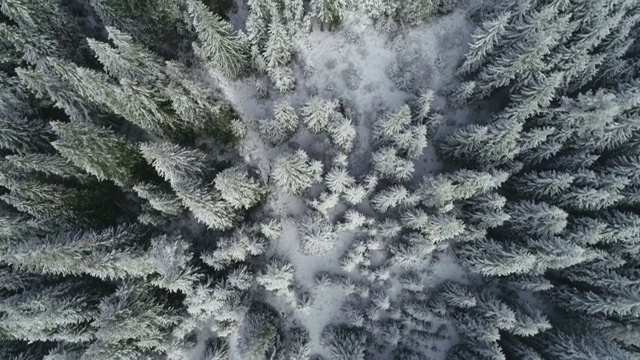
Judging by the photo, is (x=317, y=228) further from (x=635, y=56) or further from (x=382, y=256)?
(x=635, y=56)

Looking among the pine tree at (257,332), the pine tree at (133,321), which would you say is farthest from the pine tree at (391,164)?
the pine tree at (133,321)

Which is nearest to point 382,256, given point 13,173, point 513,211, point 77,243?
point 513,211

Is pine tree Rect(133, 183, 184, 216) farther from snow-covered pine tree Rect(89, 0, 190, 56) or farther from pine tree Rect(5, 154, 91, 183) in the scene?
snow-covered pine tree Rect(89, 0, 190, 56)

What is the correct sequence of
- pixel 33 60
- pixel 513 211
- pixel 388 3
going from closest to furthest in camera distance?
pixel 513 211
pixel 33 60
pixel 388 3

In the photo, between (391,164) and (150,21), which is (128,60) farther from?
(391,164)

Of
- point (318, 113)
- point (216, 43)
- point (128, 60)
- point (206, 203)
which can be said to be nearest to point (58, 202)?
point (206, 203)

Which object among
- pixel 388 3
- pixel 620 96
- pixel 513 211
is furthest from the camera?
pixel 388 3
